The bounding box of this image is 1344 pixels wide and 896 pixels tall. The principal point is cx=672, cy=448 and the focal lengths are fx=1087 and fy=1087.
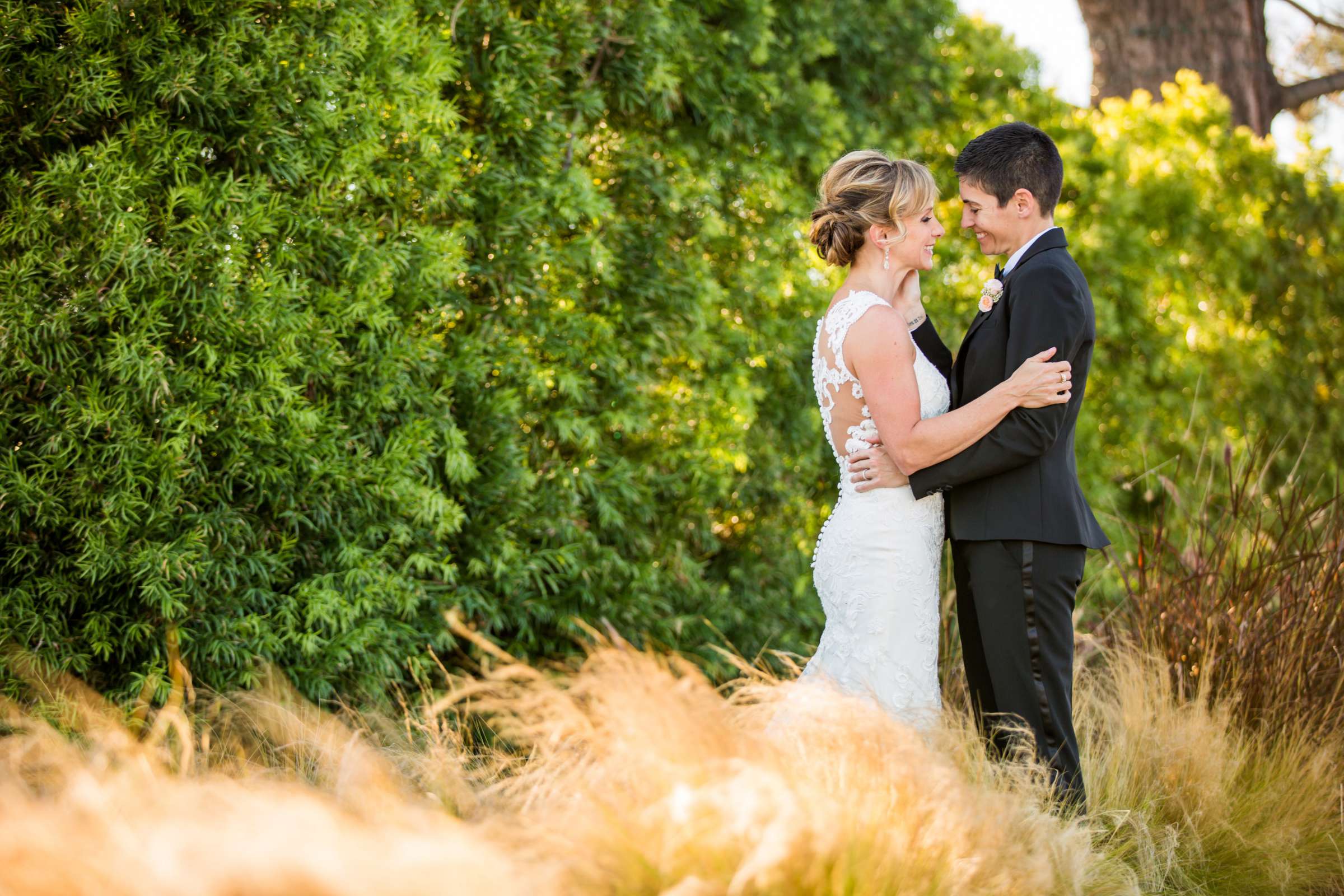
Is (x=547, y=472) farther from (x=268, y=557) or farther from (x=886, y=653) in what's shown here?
(x=886, y=653)

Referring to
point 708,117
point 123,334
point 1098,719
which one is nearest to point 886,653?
point 1098,719

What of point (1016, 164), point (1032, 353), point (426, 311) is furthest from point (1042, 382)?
point (426, 311)

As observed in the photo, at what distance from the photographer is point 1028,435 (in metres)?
3.15

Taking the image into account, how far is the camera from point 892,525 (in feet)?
11.3

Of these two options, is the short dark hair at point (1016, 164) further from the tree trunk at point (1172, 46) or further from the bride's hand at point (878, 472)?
the tree trunk at point (1172, 46)

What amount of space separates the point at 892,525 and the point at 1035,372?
66 cm

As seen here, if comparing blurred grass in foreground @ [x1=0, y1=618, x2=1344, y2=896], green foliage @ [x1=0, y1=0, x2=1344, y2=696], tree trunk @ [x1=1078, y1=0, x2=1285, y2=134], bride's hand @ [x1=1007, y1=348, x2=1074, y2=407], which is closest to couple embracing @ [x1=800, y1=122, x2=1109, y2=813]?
bride's hand @ [x1=1007, y1=348, x2=1074, y2=407]

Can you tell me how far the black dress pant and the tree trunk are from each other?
8.58 metres

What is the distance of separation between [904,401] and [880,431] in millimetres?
126

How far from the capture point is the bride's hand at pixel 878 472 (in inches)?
135

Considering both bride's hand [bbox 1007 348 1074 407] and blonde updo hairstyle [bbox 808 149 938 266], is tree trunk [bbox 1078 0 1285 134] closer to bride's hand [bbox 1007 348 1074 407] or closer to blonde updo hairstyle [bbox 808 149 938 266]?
blonde updo hairstyle [bbox 808 149 938 266]

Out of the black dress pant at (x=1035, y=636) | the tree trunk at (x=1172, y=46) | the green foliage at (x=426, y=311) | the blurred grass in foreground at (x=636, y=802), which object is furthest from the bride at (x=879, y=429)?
the tree trunk at (x=1172, y=46)

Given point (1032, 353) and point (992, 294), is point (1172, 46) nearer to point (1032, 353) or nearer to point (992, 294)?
point (992, 294)

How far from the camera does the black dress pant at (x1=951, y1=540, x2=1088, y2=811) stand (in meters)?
3.22
